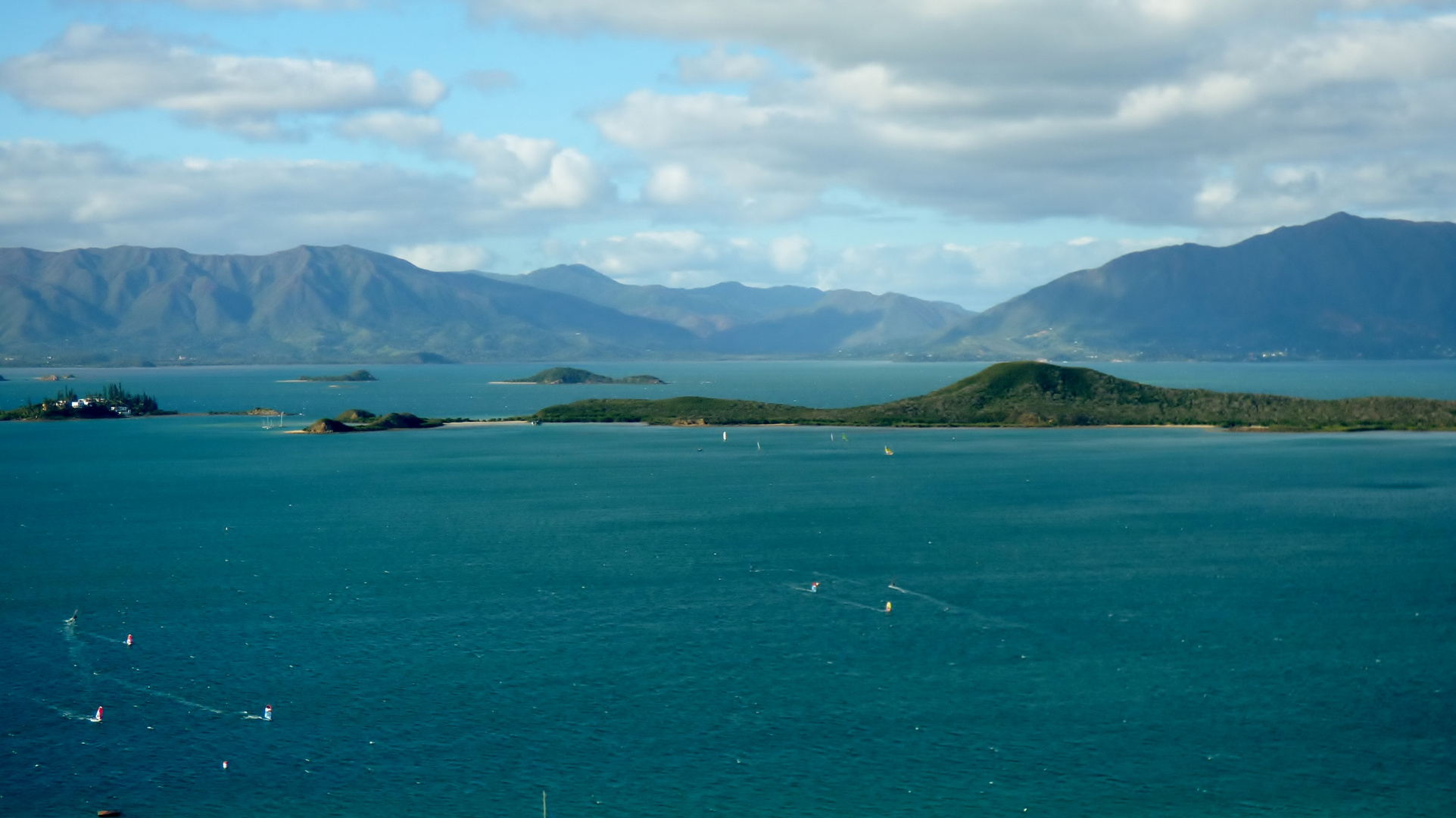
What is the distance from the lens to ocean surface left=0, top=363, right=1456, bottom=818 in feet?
159

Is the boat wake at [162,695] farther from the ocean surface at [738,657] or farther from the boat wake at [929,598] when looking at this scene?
the boat wake at [929,598]

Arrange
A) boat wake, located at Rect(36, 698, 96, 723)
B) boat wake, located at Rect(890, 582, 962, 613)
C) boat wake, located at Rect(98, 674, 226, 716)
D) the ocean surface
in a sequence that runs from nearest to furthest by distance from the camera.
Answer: the ocean surface, boat wake, located at Rect(36, 698, 96, 723), boat wake, located at Rect(98, 674, 226, 716), boat wake, located at Rect(890, 582, 962, 613)

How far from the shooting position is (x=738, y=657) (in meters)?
64.9

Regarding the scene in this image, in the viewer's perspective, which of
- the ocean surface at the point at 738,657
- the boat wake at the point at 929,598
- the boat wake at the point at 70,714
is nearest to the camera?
the ocean surface at the point at 738,657

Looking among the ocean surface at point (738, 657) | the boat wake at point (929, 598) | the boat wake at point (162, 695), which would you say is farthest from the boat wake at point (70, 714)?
the boat wake at point (929, 598)

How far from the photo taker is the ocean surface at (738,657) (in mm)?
48594

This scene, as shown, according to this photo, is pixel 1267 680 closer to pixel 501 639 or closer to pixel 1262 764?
pixel 1262 764

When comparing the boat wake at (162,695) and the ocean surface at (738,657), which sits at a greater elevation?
the ocean surface at (738,657)

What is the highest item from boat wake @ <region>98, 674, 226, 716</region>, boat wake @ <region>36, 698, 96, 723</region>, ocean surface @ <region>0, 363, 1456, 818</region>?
ocean surface @ <region>0, 363, 1456, 818</region>

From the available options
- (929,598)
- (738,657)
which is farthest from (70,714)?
(929,598)

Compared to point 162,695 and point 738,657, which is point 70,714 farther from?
point 738,657

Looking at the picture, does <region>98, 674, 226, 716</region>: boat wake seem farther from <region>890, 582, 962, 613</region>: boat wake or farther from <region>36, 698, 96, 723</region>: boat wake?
<region>890, 582, 962, 613</region>: boat wake

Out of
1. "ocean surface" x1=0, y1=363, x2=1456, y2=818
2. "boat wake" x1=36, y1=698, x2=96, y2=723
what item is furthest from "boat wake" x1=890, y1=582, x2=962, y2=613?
"boat wake" x1=36, y1=698, x2=96, y2=723

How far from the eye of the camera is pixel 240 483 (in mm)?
148500
